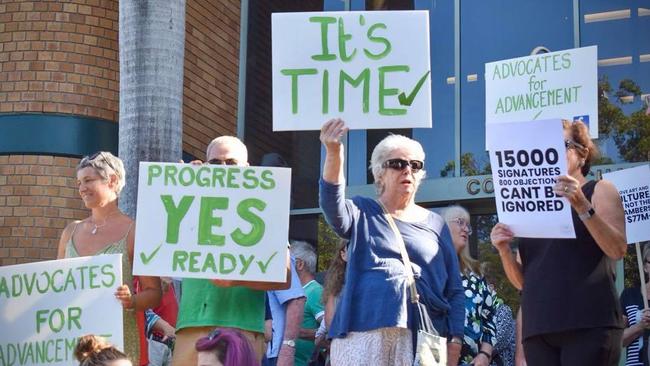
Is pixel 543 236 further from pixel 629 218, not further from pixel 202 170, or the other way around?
pixel 629 218

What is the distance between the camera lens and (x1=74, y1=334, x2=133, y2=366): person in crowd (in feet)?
14.2

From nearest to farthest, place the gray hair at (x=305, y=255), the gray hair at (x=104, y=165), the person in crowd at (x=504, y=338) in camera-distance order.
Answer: the gray hair at (x=104, y=165)
the person in crowd at (x=504, y=338)
the gray hair at (x=305, y=255)

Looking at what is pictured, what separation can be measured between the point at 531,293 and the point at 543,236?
0.28m

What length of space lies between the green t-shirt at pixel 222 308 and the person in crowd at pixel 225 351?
61 centimetres

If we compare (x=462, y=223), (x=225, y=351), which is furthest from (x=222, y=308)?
(x=462, y=223)

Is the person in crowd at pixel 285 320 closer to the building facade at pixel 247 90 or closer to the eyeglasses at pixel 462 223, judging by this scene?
the eyeglasses at pixel 462 223

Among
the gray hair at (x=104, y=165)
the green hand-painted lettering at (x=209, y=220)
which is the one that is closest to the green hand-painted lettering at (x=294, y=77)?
the green hand-painted lettering at (x=209, y=220)

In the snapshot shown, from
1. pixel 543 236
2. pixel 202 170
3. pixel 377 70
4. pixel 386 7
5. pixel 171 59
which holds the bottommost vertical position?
pixel 543 236

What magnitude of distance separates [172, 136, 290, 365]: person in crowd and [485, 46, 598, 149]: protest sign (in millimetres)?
1644

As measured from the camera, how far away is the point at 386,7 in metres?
12.1

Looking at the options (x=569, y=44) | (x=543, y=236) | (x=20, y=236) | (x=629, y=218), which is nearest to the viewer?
(x=543, y=236)

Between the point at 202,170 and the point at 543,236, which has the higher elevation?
the point at 202,170

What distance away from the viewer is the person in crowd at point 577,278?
476 cm

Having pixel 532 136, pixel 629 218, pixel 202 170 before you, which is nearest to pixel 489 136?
pixel 532 136
